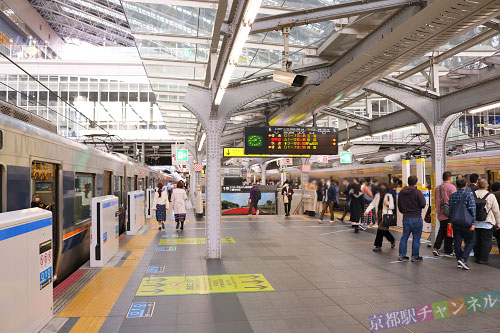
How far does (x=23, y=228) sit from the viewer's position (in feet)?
11.5

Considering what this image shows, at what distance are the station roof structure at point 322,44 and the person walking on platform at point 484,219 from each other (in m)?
2.57

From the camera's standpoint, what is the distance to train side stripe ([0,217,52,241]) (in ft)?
10.4

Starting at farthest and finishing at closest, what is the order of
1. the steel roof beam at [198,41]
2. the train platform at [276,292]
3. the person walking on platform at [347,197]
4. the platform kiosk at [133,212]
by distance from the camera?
the person walking on platform at [347,197] → the platform kiosk at [133,212] → the steel roof beam at [198,41] → the train platform at [276,292]

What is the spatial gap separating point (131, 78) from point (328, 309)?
112 feet

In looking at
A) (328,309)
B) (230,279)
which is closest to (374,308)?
(328,309)

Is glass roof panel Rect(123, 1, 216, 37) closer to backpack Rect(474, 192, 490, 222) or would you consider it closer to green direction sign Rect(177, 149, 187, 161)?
backpack Rect(474, 192, 490, 222)

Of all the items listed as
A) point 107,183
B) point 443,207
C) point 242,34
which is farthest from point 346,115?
point 242,34

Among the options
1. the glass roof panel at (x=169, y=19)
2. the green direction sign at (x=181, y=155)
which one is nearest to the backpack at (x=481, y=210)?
the glass roof panel at (x=169, y=19)

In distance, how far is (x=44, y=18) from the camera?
163ft

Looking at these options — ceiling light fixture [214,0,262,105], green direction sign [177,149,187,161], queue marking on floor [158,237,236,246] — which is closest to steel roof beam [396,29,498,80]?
ceiling light fixture [214,0,262,105]

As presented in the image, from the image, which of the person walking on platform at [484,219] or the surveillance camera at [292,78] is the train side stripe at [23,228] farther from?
the person walking on platform at [484,219]

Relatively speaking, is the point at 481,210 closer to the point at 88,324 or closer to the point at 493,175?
the point at 493,175

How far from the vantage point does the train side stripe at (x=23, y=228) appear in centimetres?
316

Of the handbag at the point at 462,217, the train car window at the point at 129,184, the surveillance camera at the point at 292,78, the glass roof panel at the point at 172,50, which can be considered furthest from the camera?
the train car window at the point at 129,184
